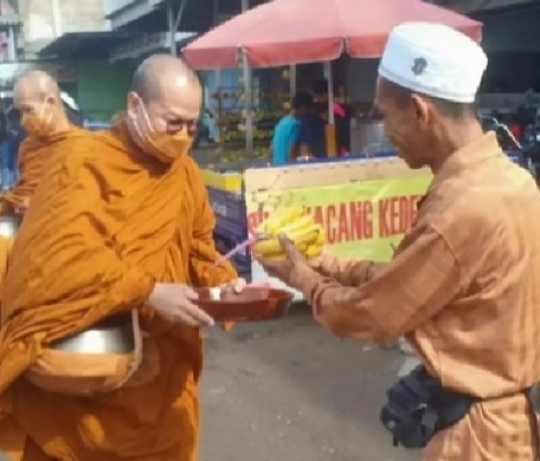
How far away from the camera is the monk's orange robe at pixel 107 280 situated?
3.29m

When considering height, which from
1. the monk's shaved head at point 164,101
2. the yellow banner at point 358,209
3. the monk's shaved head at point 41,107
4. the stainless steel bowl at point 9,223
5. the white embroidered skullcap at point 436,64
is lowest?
the yellow banner at point 358,209

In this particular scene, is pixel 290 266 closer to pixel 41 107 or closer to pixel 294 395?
pixel 41 107

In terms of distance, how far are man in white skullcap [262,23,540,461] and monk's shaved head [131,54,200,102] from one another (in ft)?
3.22

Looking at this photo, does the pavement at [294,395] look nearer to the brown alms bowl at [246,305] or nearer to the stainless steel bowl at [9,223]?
the stainless steel bowl at [9,223]

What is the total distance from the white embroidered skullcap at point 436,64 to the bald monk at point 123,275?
1.04m

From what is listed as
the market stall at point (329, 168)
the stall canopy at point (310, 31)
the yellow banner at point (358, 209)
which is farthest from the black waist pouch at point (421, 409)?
the stall canopy at point (310, 31)

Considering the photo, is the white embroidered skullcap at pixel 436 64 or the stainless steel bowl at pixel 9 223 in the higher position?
the white embroidered skullcap at pixel 436 64

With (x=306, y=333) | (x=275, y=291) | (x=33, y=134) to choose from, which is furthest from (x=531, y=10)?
(x=275, y=291)

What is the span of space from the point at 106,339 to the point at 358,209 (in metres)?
5.46

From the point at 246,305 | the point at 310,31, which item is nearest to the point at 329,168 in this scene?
the point at 310,31

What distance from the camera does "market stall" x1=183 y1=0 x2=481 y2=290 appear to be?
857 cm

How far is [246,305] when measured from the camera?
134 inches

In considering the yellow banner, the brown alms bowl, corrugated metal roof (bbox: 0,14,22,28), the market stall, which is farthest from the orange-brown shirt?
corrugated metal roof (bbox: 0,14,22,28)

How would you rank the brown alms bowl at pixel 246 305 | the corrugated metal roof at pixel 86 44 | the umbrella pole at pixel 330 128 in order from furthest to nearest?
the corrugated metal roof at pixel 86 44, the umbrella pole at pixel 330 128, the brown alms bowl at pixel 246 305
